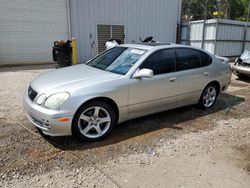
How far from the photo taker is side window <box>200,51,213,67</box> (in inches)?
214

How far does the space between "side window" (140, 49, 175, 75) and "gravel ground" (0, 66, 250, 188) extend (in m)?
1.01

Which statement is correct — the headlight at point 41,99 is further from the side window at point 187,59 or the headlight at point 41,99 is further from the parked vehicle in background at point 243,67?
the parked vehicle in background at point 243,67

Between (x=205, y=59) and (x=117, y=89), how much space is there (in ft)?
8.41

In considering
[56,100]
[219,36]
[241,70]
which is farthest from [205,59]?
[219,36]

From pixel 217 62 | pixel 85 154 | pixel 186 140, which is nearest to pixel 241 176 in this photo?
pixel 186 140

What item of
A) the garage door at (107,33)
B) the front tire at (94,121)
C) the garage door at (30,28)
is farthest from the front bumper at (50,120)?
the garage door at (107,33)

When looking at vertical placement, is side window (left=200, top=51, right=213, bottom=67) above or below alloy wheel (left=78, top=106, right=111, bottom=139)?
above

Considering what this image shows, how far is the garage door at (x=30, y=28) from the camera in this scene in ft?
37.7

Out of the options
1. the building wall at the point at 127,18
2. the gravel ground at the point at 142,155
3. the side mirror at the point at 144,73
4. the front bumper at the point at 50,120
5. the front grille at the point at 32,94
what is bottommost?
the gravel ground at the point at 142,155

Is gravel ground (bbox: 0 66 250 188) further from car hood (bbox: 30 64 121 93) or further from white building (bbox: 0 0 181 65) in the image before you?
white building (bbox: 0 0 181 65)

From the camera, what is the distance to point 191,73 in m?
5.09

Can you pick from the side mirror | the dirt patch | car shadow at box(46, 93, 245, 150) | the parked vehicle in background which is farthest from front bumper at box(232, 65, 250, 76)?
the side mirror

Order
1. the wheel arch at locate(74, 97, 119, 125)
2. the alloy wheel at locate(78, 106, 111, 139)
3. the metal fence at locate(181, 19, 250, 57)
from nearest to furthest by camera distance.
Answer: the wheel arch at locate(74, 97, 119, 125)
the alloy wheel at locate(78, 106, 111, 139)
the metal fence at locate(181, 19, 250, 57)

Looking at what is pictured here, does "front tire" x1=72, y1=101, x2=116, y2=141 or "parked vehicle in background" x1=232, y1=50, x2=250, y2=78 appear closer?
"front tire" x1=72, y1=101, x2=116, y2=141
